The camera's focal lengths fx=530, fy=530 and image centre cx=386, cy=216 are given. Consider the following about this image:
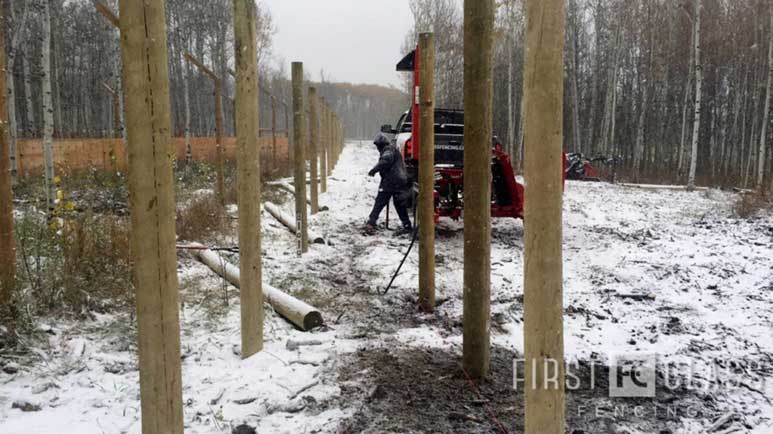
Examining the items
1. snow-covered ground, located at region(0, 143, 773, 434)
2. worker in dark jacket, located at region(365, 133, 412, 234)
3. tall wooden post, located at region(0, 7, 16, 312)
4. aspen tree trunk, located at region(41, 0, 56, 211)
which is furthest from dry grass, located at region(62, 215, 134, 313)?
worker in dark jacket, located at region(365, 133, 412, 234)

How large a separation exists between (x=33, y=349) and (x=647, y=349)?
4.55 m

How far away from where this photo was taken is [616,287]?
6.01m

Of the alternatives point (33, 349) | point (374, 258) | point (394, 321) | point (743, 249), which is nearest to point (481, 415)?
point (394, 321)

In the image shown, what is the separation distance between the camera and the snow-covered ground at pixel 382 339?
3062 millimetres

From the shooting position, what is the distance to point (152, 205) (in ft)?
6.89

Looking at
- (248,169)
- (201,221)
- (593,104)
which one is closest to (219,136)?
(201,221)

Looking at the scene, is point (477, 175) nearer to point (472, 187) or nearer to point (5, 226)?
point (472, 187)

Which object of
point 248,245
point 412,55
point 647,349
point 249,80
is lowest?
point 647,349

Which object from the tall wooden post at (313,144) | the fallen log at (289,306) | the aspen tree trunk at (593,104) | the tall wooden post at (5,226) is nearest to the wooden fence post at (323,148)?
the tall wooden post at (313,144)

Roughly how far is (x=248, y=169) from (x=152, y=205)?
1.74m

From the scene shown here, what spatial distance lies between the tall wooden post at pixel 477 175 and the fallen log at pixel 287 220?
4.50m

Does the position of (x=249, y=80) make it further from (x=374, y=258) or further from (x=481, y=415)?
(x=374, y=258)

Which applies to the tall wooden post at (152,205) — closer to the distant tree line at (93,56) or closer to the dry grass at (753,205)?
the dry grass at (753,205)

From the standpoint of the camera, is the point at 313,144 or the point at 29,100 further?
the point at 29,100
